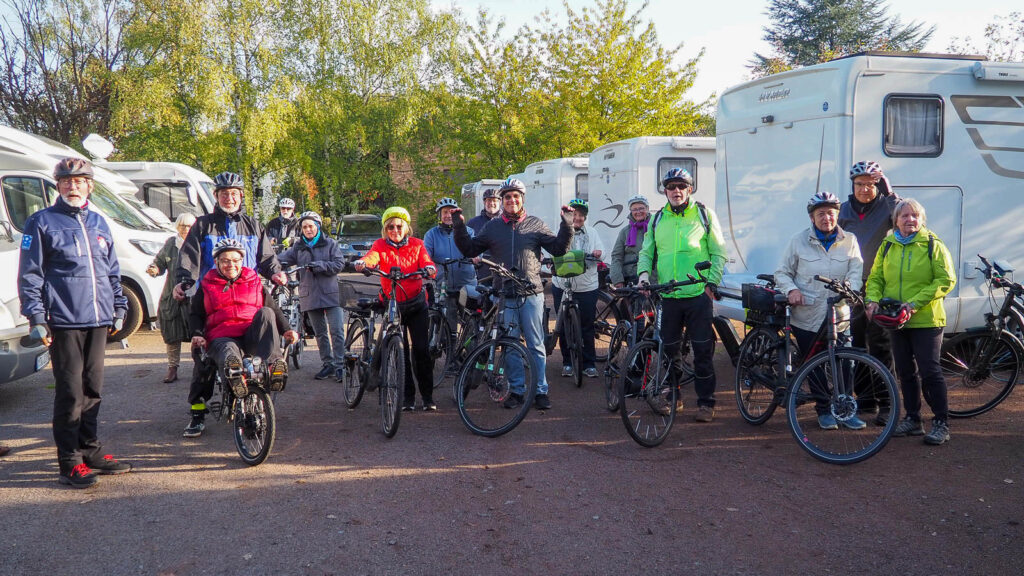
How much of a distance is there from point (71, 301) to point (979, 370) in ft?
22.4

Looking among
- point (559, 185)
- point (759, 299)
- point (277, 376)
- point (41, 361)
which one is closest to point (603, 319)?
point (759, 299)

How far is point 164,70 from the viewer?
26.0 meters

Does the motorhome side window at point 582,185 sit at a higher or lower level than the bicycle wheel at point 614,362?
higher

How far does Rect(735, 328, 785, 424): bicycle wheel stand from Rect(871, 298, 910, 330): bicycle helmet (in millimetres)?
758

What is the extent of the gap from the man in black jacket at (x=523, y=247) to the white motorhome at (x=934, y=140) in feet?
8.65

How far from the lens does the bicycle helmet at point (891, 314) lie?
17.8ft

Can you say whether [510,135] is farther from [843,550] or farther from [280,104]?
[843,550]

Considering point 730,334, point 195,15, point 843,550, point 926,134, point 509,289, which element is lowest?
point 843,550

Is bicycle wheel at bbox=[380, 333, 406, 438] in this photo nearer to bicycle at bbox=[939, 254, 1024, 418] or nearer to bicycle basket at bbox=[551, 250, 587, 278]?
bicycle basket at bbox=[551, 250, 587, 278]

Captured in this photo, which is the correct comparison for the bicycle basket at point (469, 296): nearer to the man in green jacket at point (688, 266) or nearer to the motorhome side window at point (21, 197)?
the man in green jacket at point (688, 266)

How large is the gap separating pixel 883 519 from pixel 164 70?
89.0 ft

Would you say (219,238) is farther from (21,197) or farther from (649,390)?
(21,197)

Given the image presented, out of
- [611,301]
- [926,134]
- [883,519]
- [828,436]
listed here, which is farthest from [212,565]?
[926,134]

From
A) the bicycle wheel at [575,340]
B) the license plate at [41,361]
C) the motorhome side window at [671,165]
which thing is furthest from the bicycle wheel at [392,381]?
the motorhome side window at [671,165]
